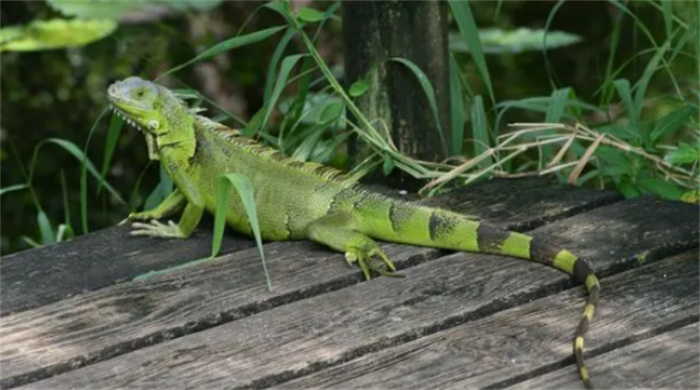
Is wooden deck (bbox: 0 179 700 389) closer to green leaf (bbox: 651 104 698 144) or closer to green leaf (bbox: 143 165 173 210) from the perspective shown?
green leaf (bbox: 651 104 698 144)

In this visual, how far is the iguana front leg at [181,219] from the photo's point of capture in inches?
161

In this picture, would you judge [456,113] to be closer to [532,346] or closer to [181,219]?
[181,219]

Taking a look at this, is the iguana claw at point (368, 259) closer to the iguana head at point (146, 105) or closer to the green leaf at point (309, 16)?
the iguana head at point (146, 105)

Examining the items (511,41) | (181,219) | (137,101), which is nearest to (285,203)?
(181,219)

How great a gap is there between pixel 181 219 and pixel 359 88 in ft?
2.34

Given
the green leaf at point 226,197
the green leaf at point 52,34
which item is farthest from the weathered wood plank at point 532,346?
the green leaf at point 52,34

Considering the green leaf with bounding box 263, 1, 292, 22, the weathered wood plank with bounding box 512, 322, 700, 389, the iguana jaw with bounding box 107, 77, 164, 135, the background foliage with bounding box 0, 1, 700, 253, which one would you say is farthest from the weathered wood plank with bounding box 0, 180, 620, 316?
the background foliage with bounding box 0, 1, 700, 253

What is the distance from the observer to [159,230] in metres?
4.09

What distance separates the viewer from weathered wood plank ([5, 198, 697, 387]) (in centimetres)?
315

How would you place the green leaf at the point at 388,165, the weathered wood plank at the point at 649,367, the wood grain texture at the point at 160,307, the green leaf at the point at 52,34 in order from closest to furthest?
the weathered wood plank at the point at 649,367, the wood grain texture at the point at 160,307, the green leaf at the point at 388,165, the green leaf at the point at 52,34

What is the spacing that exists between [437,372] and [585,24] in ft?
21.2

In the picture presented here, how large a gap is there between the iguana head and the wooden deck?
34cm

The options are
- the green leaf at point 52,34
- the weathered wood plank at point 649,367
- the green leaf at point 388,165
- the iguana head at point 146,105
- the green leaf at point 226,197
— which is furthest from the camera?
the green leaf at point 52,34

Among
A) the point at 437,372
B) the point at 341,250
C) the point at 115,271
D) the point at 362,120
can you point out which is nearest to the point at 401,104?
the point at 362,120
